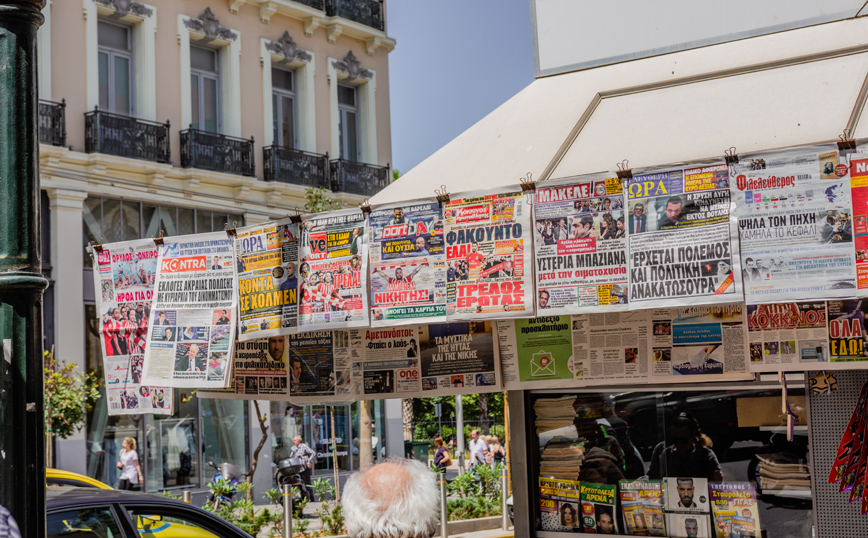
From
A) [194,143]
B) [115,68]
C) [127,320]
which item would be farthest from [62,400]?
[127,320]

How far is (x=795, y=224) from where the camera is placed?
3666 millimetres

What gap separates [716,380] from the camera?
5.26m

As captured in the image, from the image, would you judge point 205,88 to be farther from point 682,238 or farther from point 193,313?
point 682,238

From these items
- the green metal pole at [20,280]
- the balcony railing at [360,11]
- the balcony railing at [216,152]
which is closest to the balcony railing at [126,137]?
the balcony railing at [216,152]

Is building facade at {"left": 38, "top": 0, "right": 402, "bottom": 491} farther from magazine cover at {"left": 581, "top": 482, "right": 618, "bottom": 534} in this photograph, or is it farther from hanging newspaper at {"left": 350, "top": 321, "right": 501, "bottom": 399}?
magazine cover at {"left": 581, "top": 482, "right": 618, "bottom": 534}

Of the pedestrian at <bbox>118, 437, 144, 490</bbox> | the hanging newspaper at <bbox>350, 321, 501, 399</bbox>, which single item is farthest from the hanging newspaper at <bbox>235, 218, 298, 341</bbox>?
the pedestrian at <bbox>118, 437, 144, 490</bbox>

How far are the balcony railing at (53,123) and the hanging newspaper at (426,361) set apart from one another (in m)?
15.3

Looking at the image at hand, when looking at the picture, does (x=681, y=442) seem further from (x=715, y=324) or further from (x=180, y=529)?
(x=180, y=529)

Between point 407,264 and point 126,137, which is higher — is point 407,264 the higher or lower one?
the lower one

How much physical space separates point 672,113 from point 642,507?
2394 millimetres

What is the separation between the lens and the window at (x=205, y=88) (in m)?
22.1

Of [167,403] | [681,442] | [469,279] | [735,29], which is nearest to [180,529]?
[167,403]

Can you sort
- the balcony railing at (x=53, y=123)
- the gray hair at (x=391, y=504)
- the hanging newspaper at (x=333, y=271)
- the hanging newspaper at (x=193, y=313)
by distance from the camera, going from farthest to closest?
the balcony railing at (x=53, y=123) < the hanging newspaper at (x=193, y=313) < the hanging newspaper at (x=333, y=271) < the gray hair at (x=391, y=504)

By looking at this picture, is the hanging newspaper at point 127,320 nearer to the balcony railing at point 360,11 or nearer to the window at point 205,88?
the window at point 205,88
